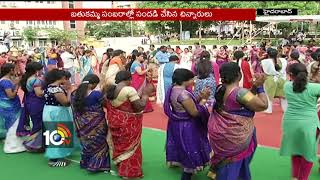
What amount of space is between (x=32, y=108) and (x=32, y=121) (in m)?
0.23

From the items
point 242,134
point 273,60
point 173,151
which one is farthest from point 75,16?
point 242,134

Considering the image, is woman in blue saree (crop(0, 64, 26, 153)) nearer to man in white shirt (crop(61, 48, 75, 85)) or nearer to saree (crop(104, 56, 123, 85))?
saree (crop(104, 56, 123, 85))

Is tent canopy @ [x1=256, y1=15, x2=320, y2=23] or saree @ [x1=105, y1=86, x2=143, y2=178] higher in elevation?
tent canopy @ [x1=256, y1=15, x2=320, y2=23]

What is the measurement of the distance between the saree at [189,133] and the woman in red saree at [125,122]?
0.39 meters

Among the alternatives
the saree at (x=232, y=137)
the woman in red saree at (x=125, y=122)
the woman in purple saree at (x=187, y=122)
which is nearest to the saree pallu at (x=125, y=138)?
the woman in red saree at (x=125, y=122)

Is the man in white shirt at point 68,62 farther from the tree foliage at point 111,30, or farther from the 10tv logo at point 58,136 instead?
the tree foliage at point 111,30

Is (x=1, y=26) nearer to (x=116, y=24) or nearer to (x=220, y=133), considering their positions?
(x=116, y=24)

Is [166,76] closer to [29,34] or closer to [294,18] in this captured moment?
[294,18]

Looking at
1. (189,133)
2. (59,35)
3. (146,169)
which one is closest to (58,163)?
(146,169)

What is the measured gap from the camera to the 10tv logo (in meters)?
5.34

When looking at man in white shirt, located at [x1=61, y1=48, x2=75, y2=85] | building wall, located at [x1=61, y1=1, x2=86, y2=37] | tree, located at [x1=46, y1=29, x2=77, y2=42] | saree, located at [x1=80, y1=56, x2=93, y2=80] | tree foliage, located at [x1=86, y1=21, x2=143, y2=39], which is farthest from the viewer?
building wall, located at [x1=61, y1=1, x2=86, y2=37]

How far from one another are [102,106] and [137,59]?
363 cm

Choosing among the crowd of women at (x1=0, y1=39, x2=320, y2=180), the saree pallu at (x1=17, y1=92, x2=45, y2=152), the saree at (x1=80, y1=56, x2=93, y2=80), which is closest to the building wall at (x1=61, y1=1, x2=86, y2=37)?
the saree at (x1=80, y1=56, x2=93, y2=80)

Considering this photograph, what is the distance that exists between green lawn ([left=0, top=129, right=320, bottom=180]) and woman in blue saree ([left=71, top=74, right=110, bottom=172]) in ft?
0.56
